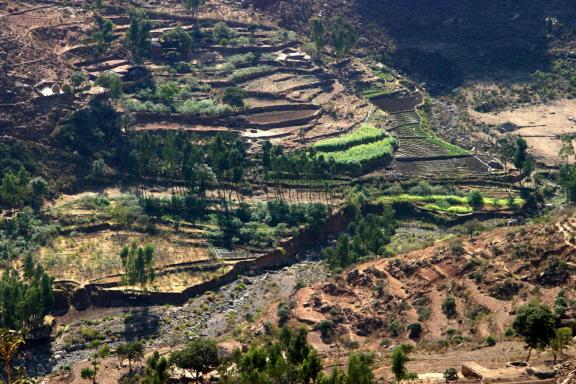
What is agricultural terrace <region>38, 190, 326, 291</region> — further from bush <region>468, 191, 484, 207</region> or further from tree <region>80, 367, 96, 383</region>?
bush <region>468, 191, 484, 207</region>

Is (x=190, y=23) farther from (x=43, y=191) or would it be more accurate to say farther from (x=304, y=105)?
(x=43, y=191)

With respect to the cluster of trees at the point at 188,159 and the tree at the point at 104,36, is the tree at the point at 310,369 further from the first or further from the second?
the tree at the point at 104,36

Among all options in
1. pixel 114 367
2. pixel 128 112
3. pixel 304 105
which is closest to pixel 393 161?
pixel 304 105

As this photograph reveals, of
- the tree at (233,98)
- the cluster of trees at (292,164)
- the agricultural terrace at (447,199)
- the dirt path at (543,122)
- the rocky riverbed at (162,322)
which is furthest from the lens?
the tree at (233,98)

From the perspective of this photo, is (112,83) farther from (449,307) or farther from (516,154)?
(449,307)

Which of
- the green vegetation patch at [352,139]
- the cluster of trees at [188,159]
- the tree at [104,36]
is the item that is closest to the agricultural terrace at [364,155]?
the green vegetation patch at [352,139]

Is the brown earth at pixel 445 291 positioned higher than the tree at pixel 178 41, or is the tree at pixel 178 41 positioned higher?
the tree at pixel 178 41
